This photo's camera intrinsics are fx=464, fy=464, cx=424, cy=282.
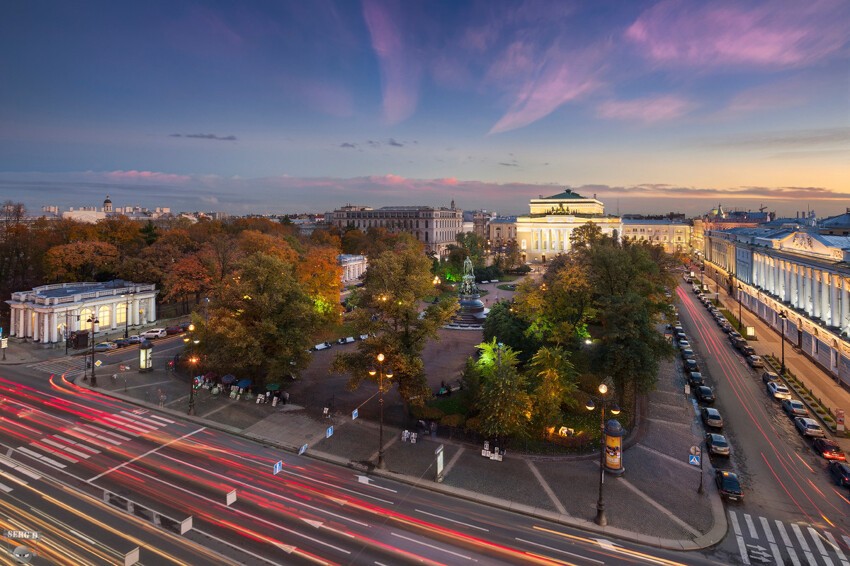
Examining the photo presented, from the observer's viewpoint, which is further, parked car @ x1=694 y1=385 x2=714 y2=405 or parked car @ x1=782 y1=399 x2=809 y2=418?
parked car @ x1=694 y1=385 x2=714 y2=405

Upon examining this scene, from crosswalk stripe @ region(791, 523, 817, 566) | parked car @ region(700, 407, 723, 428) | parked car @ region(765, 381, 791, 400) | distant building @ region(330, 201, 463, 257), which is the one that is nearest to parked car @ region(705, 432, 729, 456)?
parked car @ region(700, 407, 723, 428)

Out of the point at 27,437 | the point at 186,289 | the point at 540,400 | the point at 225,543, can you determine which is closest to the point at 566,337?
the point at 540,400

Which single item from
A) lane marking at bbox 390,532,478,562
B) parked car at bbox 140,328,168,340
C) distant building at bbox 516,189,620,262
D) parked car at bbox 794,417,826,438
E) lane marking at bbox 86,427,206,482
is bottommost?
lane marking at bbox 390,532,478,562

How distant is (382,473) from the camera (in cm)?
2598

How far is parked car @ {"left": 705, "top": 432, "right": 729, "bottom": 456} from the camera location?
2850 centimetres

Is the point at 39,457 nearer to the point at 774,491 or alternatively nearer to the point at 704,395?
the point at 774,491

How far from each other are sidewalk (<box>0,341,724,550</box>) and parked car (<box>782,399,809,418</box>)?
6551 millimetres

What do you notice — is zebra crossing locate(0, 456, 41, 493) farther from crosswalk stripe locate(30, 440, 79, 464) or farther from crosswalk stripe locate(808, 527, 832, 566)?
crosswalk stripe locate(808, 527, 832, 566)

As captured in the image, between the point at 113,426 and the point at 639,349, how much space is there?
3616 cm

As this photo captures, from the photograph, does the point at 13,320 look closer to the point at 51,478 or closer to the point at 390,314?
the point at 51,478

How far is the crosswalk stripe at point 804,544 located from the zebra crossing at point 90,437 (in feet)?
119

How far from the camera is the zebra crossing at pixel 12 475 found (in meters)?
23.7

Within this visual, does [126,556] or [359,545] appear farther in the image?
[359,545]

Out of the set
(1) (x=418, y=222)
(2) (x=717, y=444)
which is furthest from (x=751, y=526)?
(1) (x=418, y=222)
